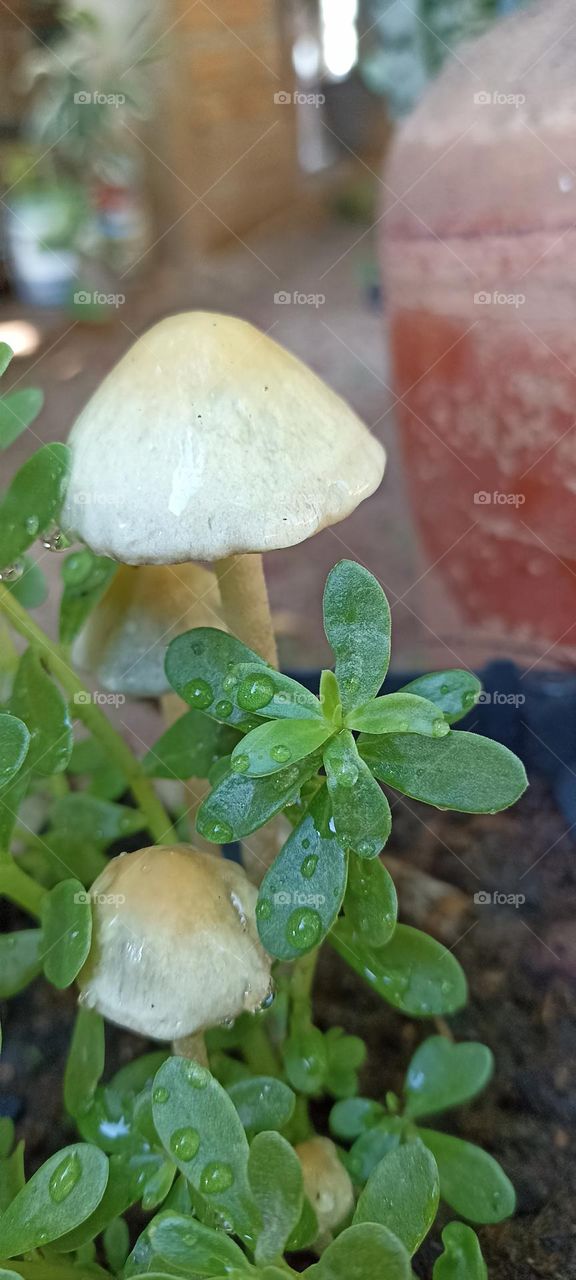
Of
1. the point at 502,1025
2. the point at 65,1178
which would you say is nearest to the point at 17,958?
the point at 65,1178

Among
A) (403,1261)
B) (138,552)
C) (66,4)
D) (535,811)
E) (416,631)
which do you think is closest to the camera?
(403,1261)

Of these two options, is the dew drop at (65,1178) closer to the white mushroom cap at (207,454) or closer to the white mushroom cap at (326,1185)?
the white mushroom cap at (326,1185)

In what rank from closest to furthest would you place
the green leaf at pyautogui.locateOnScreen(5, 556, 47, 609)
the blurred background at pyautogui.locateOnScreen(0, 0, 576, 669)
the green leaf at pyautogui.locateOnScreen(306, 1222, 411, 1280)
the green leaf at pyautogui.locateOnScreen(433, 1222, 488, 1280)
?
the green leaf at pyautogui.locateOnScreen(306, 1222, 411, 1280), the green leaf at pyautogui.locateOnScreen(433, 1222, 488, 1280), the green leaf at pyautogui.locateOnScreen(5, 556, 47, 609), the blurred background at pyautogui.locateOnScreen(0, 0, 576, 669)

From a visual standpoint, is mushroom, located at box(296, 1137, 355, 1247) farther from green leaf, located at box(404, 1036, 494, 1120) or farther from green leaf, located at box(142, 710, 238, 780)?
green leaf, located at box(142, 710, 238, 780)

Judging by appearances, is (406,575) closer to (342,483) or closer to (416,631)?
(416,631)

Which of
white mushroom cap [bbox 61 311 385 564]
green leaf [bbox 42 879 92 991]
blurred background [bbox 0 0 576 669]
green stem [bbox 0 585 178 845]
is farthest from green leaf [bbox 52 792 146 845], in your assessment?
blurred background [bbox 0 0 576 669]

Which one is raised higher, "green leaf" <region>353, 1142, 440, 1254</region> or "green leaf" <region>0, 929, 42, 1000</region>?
"green leaf" <region>0, 929, 42, 1000</region>

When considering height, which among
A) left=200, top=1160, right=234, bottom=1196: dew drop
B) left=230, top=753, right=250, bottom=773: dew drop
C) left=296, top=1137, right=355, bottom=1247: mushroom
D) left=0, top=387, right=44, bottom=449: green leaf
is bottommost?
left=296, top=1137, right=355, bottom=1247: mushroom

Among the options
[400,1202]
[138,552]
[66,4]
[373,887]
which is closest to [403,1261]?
[400,1202]
